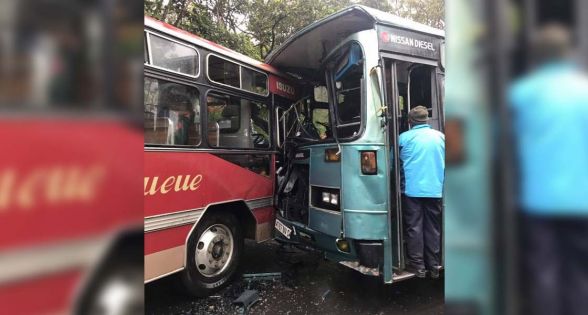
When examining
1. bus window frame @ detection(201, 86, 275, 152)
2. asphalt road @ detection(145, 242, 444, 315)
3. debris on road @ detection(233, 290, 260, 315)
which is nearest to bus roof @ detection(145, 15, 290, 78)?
bus window frame @ detection(201, 86, 275, 152)

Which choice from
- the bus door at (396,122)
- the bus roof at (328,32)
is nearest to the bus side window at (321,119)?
the bus roof at (328,32)

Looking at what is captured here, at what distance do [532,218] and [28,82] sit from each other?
0.77m

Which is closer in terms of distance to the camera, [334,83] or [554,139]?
[554,139]

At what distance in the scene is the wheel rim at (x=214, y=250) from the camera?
3.75 meters

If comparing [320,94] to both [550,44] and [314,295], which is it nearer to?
[314,295]

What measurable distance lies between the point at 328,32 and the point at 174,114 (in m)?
1.68

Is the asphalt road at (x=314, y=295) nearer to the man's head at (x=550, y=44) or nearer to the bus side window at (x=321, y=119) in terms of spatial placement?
the bus side window at (x=321, y=119)

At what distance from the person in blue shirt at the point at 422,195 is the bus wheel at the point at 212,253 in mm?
1820

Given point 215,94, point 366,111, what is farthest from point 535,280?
point 215,94

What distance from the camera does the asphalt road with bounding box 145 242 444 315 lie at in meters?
3.49

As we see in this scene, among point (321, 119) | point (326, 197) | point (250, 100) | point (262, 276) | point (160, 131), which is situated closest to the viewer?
point (160, 131)

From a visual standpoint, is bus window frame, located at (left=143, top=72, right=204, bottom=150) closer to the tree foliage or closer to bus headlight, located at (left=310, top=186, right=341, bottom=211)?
bus headlight, located at (left=310, top=186, right=341, bottom=211)

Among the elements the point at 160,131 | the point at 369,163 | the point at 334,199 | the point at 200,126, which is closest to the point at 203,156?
the point at 200,126

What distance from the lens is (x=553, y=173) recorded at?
0.60 metres
